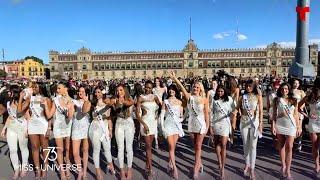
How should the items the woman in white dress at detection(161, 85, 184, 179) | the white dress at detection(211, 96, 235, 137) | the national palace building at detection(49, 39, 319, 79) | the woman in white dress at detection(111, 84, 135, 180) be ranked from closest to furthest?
the woman in white dress at detection(111, 84, 135, 180) → the white dress at detection(211, 96, 235, 137) → the woman in white dress at detection(161, 85, 184, 179) → the national palace building at detection(49, 39, 319, 79)

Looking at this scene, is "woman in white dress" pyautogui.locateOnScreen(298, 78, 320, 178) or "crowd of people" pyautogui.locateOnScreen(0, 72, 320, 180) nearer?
"crowd of people" pyautogui.locateOnScreen(0, 72, 320, 180)

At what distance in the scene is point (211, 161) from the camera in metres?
6.72

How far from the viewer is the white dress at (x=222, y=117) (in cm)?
568

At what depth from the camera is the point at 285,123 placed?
5.67 m

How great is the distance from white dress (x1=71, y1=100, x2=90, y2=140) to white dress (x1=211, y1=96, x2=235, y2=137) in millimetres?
1912

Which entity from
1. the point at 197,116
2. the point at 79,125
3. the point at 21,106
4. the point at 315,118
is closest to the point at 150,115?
the point at 197,116

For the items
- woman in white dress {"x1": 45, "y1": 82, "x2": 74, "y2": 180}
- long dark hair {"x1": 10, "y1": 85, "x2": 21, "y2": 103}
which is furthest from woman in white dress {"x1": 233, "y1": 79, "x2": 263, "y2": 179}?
long dark hair {"x1": 10, "y1": 85, "x2": 21, "y2": 103}

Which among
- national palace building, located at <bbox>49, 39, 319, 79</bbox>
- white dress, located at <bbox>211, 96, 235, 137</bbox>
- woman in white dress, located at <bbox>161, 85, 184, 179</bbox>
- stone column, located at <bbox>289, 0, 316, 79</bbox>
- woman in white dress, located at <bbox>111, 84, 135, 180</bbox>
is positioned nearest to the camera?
woman in white dress, located at <bbox>111, 84, 135, 180</bbox>

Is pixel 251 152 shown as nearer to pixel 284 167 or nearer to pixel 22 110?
pixel 284 167

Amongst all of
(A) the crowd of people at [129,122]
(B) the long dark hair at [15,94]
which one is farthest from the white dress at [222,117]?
(B) the long dark hair at [15,94]

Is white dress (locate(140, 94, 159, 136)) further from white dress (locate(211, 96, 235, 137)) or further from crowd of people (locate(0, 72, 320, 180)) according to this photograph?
white dress (locate(211, 96, 235, 137))

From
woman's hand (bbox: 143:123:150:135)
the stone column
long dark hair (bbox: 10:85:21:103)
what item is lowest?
woman's hand (bbox: 143:123:150:135)

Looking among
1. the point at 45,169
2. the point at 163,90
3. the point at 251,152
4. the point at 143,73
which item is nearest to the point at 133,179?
the point at 45,169

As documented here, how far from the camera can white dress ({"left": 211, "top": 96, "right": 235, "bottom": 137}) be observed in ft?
18.6
